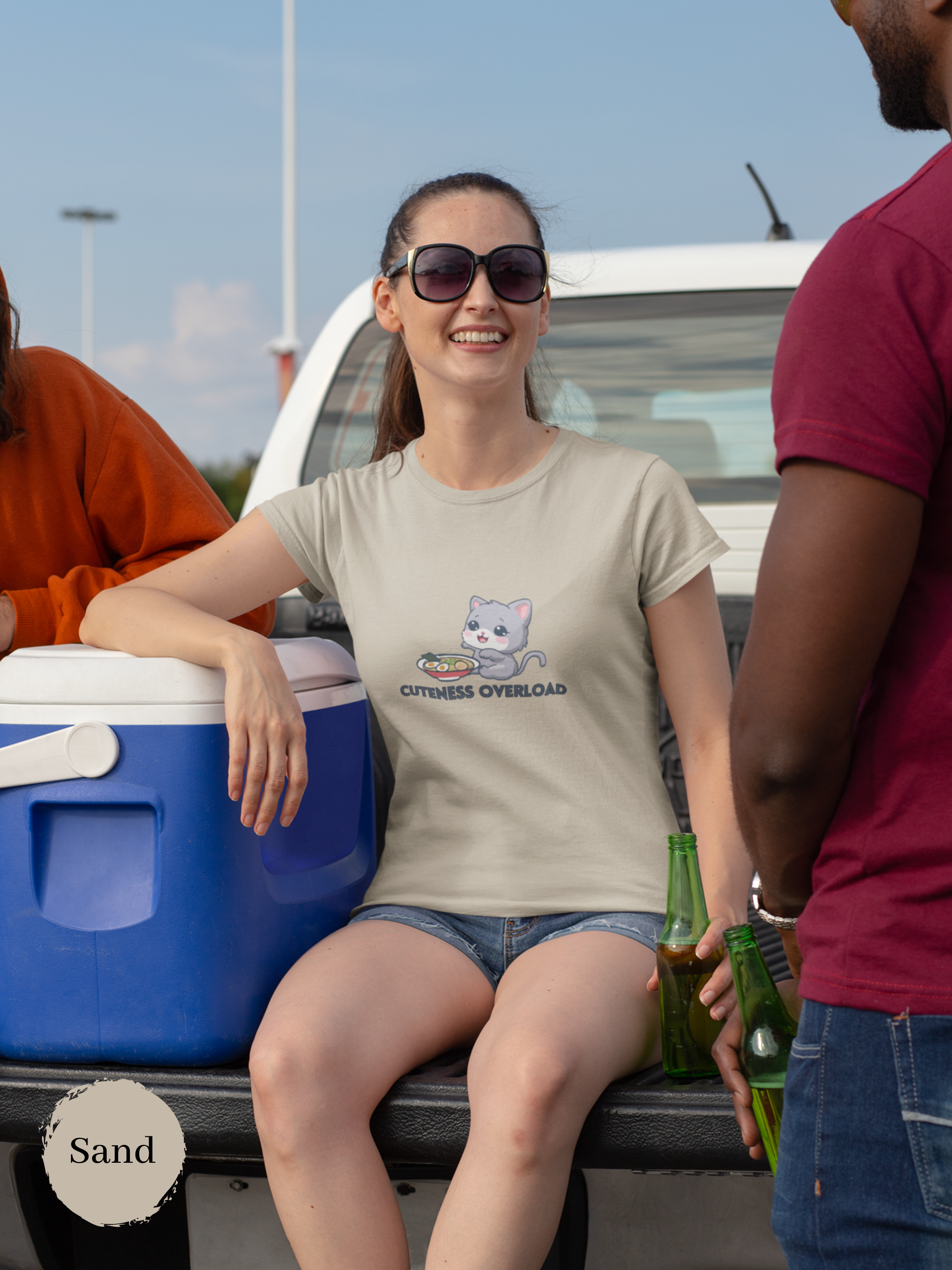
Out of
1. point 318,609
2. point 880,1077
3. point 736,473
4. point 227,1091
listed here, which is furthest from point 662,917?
point 736,473

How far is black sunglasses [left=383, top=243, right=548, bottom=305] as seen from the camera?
2.12 meters

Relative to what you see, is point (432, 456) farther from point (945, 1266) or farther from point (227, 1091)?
point (945, 1266)

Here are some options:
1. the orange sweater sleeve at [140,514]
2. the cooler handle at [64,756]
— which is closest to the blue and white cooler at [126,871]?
the cooler handle at [64,756]

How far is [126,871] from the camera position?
1.92 m

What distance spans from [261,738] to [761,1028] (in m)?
0.76

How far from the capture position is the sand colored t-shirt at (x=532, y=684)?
6.76 feet

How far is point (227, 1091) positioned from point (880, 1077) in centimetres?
104

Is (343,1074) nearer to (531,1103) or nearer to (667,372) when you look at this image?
(531,1103)

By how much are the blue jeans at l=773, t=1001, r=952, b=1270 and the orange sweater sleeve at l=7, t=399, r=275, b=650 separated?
1.44 m

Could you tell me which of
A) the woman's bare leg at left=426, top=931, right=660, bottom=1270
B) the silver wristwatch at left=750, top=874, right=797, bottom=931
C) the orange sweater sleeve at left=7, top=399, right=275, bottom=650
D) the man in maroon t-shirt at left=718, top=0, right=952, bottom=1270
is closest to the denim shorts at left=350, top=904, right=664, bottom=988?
the woman's bare leg at left=426, top=931, right=660, bottom=1270

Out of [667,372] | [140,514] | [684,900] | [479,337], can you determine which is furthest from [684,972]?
[667,372]

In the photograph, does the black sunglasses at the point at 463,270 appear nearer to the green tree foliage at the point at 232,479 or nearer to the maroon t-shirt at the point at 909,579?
the maroon t-shirt at the point at 909,579

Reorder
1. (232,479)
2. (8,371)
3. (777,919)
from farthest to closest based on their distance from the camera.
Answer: (232,479) → (8,371) → (777,919)

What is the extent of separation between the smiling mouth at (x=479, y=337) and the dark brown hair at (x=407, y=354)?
0.21 meters
